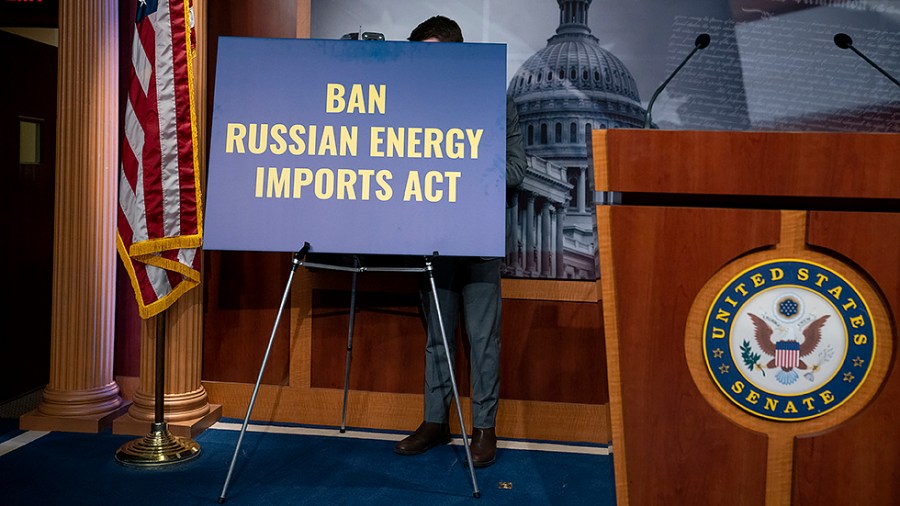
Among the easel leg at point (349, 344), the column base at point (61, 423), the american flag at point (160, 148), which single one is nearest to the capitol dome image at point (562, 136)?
the easel leg at point (349, 344)

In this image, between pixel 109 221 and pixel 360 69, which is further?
pixel 109 221

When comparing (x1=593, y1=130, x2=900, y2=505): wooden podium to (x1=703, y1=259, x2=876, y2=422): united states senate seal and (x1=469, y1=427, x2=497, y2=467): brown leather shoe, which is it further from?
(x1=469, y1=427, x2=497, y2=467): brown leather shoe

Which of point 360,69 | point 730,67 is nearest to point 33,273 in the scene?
point 360,69

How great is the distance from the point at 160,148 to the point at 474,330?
1249mm

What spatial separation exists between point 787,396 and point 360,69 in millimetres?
1606

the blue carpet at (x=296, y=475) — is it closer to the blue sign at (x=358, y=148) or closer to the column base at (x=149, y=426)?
the column base at (x=149, y=426)

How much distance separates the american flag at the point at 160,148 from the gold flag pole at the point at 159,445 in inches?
10.4

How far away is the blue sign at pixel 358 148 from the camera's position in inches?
89.3

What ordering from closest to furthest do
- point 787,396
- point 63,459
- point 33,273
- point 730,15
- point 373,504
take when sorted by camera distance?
1. point 787,396
2. point 373,504
3. point 63,459
4. point 730,15
5. point 33,273

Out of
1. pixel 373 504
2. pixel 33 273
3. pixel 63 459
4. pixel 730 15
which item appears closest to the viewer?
pixel 373 504

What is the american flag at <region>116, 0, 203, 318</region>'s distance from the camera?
258cm

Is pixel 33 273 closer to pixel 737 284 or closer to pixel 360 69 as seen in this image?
pixel 360 69

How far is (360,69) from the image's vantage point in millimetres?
2367

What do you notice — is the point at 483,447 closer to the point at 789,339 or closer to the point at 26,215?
the point at 789,339
